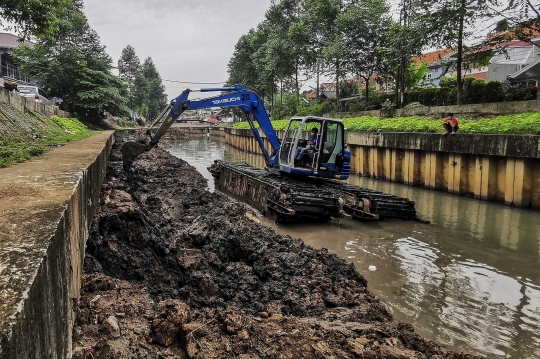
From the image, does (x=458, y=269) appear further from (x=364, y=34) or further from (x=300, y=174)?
(x=364, y=34)

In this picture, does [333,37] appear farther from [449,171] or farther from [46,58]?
[46,58]

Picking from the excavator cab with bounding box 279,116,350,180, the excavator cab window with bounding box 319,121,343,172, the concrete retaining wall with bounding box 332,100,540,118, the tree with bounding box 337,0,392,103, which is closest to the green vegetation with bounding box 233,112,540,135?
the concrete retaining wall with bounding box 332,100,540,118

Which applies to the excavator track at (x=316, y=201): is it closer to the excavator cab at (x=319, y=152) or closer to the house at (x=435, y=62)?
the excavator cab at (x=319, y=152)

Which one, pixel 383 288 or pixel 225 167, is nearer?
pixel 383 288

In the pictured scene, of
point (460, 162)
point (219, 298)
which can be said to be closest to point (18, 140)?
point (219, 298)

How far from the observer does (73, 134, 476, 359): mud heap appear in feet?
9.71

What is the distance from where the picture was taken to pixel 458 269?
6602 mm

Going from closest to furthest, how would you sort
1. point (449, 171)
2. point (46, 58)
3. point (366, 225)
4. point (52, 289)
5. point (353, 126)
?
point (52, 289), point (366, 225), point (449, 171), point (353, 126), point (46, 58)

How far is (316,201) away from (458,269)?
331cm

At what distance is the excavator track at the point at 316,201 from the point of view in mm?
8906

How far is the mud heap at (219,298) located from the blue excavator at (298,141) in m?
3.44

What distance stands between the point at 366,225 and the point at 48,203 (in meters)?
7.72

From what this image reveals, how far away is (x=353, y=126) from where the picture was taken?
19.6 m

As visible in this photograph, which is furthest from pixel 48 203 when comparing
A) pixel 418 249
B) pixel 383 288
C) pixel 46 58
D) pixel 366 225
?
pixel 46 58
